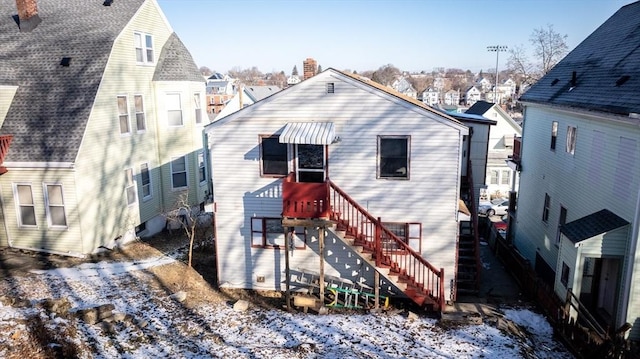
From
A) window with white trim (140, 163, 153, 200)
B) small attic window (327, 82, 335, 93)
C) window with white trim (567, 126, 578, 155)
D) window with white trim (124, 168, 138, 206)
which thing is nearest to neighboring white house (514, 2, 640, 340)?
window with white trim (567, 126, 578, 155)

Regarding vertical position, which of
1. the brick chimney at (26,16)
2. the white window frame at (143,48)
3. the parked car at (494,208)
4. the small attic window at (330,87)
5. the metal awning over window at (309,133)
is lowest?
the parked car at (494,208)

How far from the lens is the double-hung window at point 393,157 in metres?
14.6

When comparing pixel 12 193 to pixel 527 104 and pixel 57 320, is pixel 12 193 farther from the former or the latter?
pixel 527 104

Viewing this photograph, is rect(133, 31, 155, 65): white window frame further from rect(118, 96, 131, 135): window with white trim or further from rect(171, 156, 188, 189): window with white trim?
rect(171, 156, 188, 189): window with white trim

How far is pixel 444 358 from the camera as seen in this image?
1152 cm

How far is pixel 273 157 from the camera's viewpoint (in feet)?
49.9

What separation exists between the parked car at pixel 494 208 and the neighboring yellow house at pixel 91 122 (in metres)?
22.0

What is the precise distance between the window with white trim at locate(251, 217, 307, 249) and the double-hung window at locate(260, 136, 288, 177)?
1710 millimetres

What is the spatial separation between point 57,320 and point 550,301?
1514 cm

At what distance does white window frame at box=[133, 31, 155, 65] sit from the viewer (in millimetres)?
20719

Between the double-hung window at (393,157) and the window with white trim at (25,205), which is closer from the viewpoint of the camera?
the double-hung window at (393,157)

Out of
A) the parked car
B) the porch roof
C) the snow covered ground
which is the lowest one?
the parked car

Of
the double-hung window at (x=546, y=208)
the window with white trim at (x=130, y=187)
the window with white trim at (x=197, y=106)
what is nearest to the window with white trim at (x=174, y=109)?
the window with white trim at (x=197, y=106)

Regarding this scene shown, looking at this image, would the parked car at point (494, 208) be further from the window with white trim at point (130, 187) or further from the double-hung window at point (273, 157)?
the window with white trim at point (130, 187)
